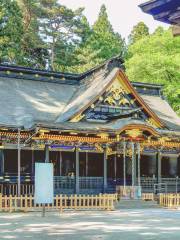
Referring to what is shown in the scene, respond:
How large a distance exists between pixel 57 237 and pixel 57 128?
11846 millimetres

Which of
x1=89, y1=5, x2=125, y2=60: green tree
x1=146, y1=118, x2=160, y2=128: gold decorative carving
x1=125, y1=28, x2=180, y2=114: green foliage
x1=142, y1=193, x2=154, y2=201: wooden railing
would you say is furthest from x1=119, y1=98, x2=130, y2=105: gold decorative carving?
x1=89, y1=5, x2=125, y2=60: green tree

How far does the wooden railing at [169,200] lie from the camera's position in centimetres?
2491

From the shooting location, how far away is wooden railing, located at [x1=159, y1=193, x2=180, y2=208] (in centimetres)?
2491

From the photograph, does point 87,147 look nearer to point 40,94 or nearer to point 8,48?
point 40,94

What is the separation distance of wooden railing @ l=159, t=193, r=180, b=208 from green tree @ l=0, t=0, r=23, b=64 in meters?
26.2

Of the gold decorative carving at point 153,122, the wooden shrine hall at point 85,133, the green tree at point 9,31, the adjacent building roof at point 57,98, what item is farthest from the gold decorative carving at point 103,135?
the green tree at point 9,31

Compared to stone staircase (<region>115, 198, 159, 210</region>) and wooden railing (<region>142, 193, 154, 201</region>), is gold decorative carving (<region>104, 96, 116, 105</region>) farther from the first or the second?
stone staircase (<region>115, 198, 159, 210</region>)

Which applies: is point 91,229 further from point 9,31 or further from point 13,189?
point 9,31

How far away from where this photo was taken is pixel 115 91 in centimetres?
2894

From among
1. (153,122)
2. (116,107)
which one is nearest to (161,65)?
(153,122)

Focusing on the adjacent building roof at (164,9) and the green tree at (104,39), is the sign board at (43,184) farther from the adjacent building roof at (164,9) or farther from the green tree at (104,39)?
the green tree at (104,39)

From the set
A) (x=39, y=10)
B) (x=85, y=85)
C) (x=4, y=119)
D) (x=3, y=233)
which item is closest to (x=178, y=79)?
(x=85, y=85)

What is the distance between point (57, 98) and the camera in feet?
103

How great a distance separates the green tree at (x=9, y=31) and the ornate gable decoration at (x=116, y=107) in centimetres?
2052
